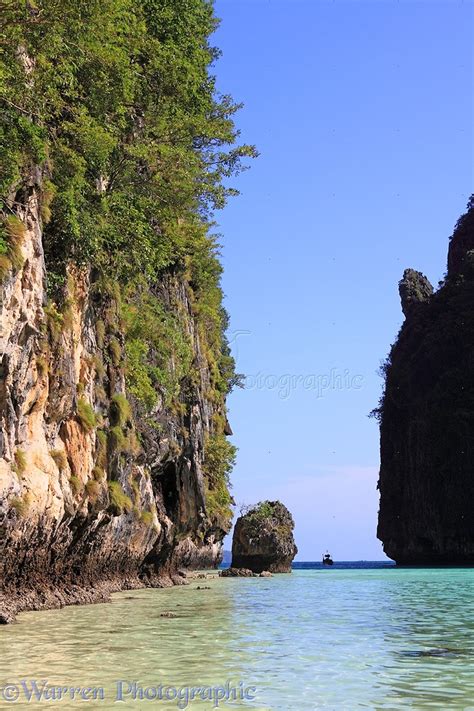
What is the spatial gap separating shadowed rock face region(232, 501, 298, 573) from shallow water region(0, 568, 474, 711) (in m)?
31.3

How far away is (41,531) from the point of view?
15.2 m

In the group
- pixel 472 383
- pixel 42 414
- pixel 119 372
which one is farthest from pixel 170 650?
pixel 472 383

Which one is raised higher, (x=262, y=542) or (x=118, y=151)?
(x=118, y=151)

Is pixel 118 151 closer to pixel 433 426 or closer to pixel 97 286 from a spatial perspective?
pixel 97 286

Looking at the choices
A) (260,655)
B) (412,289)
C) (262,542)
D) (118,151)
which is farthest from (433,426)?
(260,655)

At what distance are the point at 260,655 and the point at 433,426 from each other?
69418 mm

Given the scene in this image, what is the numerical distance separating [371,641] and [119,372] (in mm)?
12884

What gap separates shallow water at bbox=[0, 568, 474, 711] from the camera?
7039mm

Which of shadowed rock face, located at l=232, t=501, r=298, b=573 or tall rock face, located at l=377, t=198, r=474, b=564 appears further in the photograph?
tall rock face, located at l=377, t=198, r=474, b=564

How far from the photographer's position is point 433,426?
7638cm

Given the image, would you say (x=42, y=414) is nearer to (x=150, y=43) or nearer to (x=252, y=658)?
(x=252, y=658)

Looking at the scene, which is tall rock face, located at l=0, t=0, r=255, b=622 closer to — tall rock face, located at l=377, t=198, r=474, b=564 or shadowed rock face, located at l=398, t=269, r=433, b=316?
tall rock face, located at l=377, t=198, r=474, b=564

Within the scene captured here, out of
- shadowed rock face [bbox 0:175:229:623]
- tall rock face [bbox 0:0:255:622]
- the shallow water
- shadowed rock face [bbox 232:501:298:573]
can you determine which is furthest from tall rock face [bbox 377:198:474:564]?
the shallow water

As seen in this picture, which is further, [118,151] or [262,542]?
[262,542]
